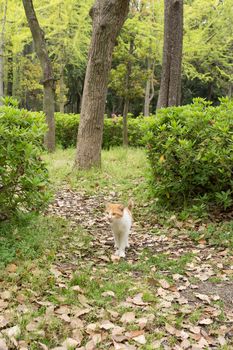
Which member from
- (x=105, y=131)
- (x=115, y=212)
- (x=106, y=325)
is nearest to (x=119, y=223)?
(x=115, y=212)

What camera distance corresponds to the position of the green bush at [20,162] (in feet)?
13.7

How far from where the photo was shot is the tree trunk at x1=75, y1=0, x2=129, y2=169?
320 inches

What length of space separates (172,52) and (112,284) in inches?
277

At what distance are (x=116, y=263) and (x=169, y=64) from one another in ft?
21.0

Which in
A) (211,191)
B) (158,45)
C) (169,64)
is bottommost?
(211,191)

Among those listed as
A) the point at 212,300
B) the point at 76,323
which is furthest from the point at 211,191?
the point at 76,323

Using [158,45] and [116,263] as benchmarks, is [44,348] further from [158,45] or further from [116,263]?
[158,45]

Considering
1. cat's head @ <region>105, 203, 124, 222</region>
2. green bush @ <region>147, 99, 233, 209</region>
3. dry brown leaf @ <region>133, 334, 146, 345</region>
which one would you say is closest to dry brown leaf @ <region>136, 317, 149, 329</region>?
→ dry brown leaf @ <region>133, 334, 146, 345</region>

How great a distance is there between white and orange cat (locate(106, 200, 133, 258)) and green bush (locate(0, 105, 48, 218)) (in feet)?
2.60

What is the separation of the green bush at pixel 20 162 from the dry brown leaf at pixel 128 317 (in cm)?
180

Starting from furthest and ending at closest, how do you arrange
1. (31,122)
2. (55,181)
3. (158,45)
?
(158,45) < (55,181) < (31,122)

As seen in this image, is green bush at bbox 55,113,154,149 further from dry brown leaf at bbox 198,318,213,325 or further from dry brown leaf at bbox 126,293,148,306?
dry brown leaf at bbox 198,318,213,325

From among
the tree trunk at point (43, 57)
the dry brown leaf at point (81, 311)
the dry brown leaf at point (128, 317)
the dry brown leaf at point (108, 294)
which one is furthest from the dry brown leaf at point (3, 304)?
the tree trunk at point (43, 57)

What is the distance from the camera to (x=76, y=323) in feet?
10.1
